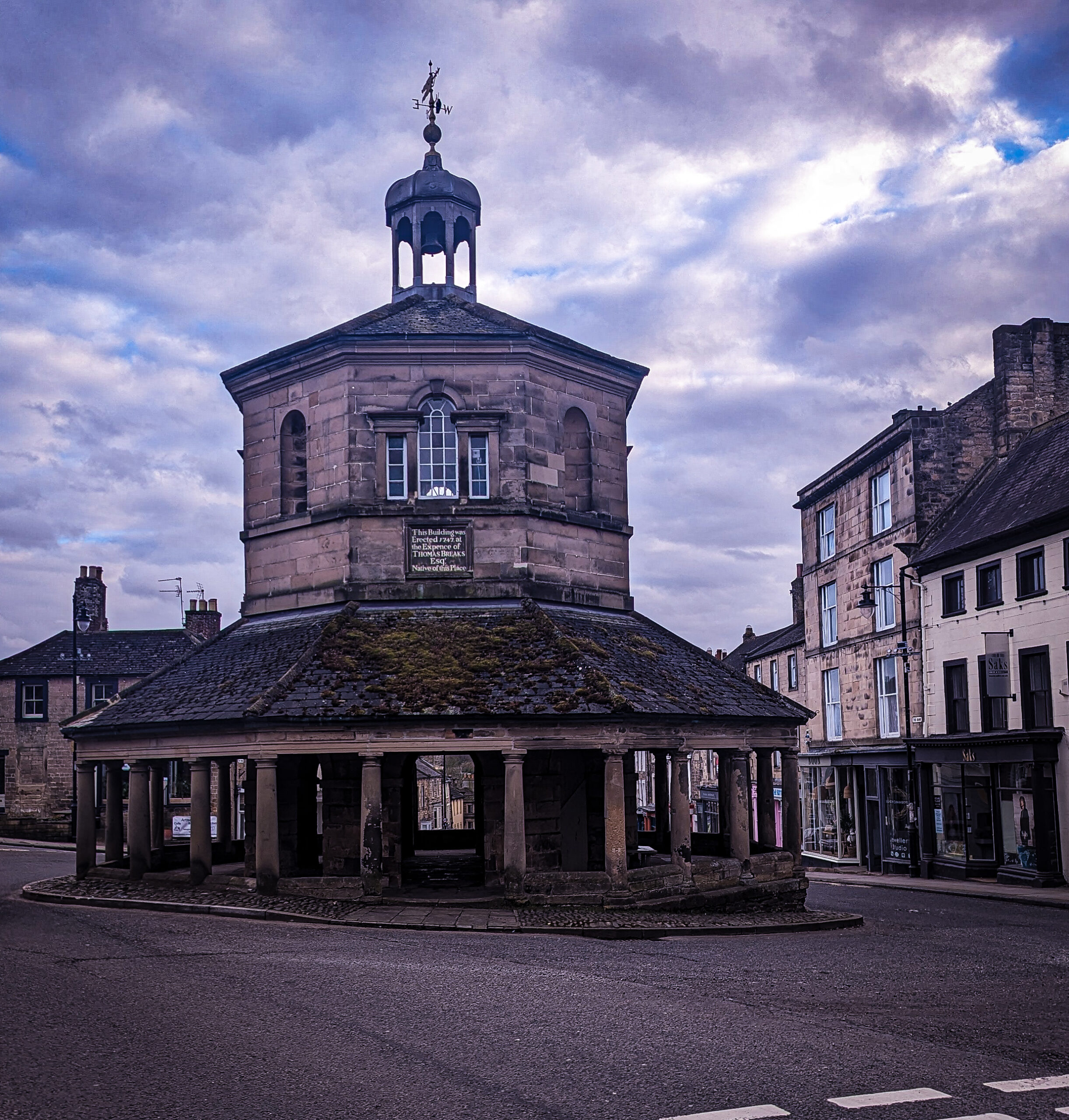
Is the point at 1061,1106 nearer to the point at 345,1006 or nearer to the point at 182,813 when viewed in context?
the point at 345,1006

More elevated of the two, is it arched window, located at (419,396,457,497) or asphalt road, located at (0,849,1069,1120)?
arched window, located at (419,396,457,497)

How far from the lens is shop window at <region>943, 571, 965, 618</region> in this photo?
3469 cm

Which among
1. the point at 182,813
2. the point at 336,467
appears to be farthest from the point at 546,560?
the point at 182,813

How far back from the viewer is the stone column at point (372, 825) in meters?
19.8

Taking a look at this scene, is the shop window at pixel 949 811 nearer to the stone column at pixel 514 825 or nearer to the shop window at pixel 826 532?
the shop window at pixel 826 532

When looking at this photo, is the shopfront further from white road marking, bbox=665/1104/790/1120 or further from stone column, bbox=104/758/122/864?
white road marking, bbox=665/1104/790/1120

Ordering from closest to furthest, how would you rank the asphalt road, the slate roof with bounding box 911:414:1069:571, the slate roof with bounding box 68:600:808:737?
1. the asphalt road
2. the slate roof with bounding box 68:600:808:737
3. the slate roof with bounding box 911:414:1069:571

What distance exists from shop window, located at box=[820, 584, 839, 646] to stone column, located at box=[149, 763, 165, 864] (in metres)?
25.3

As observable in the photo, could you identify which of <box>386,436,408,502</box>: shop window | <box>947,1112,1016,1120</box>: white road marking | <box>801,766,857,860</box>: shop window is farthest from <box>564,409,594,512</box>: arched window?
<box>801,766,857,860</box>: shop window

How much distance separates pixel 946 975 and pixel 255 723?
36.7 feet

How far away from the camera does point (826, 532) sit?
46.2 m

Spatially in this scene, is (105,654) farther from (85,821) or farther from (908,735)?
(908,735)

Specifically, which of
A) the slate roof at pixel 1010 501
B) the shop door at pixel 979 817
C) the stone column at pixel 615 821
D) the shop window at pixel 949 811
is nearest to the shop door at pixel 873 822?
the shop window at pixel 949 811

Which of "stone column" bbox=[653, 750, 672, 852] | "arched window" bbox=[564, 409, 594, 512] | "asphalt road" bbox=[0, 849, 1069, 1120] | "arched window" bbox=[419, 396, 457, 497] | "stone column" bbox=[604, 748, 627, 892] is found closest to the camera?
"asphalt road" bbox=[0, 849, 1069, 1120]
